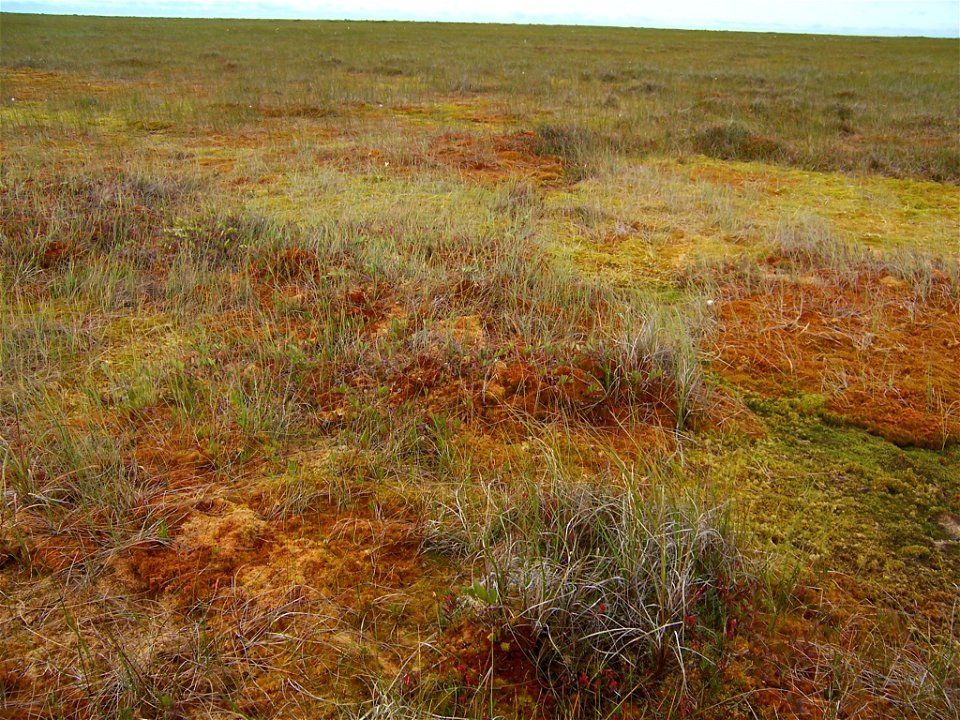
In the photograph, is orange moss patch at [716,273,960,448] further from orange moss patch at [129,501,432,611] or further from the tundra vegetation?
orange moss patch at [129,501,432,611]

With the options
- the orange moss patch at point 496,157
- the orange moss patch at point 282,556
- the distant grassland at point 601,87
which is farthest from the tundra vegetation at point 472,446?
the distant grassland at point 601,87

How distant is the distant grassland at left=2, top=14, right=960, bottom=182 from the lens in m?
9.34

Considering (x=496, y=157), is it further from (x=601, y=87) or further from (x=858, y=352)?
(x=601, y=87)

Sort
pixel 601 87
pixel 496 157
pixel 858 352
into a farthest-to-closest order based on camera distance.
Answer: pixel 601 87
pixel 496 157
pixel 858 352

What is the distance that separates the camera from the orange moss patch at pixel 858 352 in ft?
10.8

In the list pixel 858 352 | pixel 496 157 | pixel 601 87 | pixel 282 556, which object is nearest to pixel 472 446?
pixel 282 556

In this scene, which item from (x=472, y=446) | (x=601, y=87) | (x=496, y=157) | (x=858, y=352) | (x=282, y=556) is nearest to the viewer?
(x=282, y=556)

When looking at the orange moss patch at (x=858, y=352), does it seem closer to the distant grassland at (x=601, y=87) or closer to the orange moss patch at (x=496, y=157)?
the orange moss patch at (x=496, y=157)

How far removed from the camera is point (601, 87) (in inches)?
609

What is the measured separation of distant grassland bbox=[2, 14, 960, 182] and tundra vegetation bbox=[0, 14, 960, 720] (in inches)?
99.8

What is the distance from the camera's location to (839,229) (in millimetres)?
5996

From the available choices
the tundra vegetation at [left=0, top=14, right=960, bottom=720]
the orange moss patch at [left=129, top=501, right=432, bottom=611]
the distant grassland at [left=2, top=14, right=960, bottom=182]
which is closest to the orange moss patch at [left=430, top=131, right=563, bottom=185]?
the tundra vegetation at [left=0, top=14, right=960, bottom=720]

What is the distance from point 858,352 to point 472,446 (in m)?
2.39

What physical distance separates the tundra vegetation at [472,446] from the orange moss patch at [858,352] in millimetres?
22
